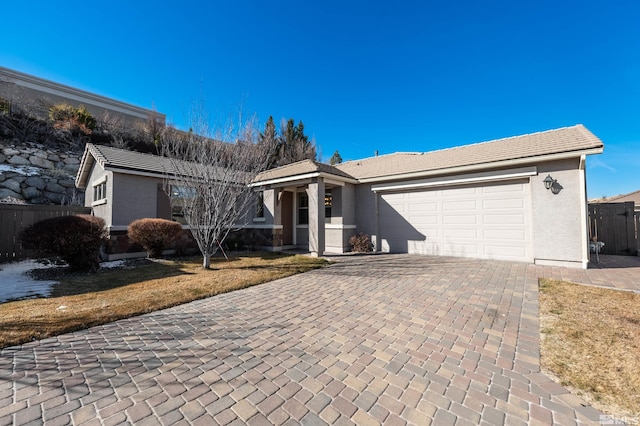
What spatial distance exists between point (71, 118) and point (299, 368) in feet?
76.6

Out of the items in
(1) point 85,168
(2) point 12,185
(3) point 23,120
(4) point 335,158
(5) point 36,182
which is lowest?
(2) point 12,185

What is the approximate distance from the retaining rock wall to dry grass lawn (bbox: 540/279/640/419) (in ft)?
67.9

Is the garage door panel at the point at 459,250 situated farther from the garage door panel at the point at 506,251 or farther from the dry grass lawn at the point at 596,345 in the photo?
the dry grass lawn at the point at 596,345

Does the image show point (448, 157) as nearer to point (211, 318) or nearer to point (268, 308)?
point (268, 308)

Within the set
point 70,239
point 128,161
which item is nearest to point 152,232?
point 70,239

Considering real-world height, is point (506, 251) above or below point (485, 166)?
below

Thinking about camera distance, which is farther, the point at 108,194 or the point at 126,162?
the point at 126,162

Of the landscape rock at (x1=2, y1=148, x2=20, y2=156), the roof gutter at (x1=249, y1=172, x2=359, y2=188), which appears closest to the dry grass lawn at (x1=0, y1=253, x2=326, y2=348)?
the roof gutter at (x1=249, y1=172, x2=359, y2=188)

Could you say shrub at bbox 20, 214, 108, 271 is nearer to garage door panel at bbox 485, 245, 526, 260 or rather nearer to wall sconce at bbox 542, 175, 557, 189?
garage door panel at bbox 485, 245, 526, 260

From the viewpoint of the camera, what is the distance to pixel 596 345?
3.35 m

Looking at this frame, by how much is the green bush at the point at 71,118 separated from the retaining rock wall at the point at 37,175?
2.19m

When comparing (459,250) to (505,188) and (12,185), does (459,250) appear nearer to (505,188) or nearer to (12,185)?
(505,188)

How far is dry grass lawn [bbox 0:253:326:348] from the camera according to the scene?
13.1 feet

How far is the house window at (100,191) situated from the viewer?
1129cm
